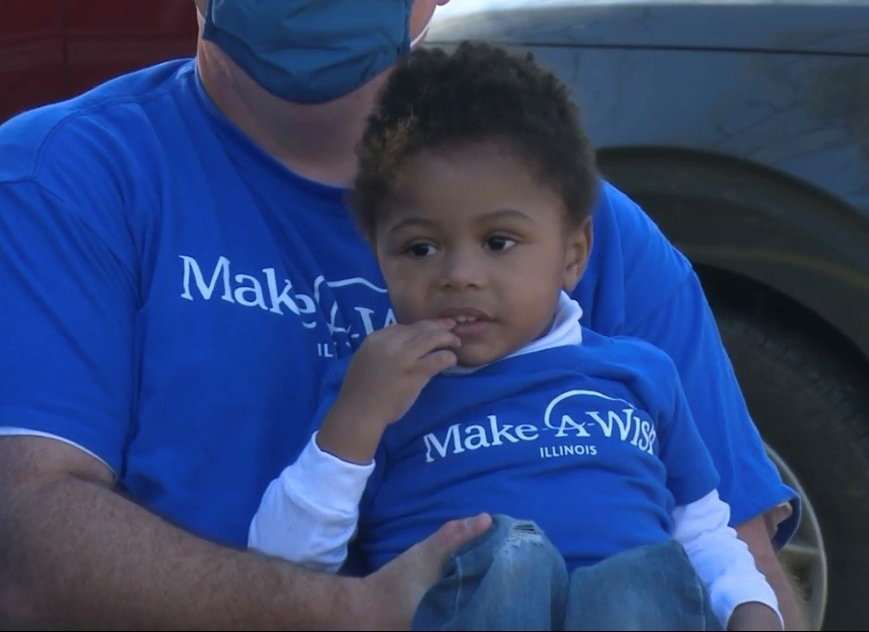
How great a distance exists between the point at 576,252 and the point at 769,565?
1.76 ft

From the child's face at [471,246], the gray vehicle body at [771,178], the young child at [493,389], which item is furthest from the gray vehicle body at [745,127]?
the child's face at [471,246]

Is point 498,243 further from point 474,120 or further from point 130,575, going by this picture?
point 130,575

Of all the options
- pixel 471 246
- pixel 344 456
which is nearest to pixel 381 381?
pixel 344 456

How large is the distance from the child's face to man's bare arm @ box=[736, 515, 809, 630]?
0.50 m

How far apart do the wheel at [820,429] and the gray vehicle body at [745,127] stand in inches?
3.3

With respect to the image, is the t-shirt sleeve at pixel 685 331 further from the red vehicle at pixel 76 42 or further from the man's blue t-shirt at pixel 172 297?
the red vehicle at pixel 76 42

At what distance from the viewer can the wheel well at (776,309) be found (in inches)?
139

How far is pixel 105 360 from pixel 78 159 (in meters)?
0.29

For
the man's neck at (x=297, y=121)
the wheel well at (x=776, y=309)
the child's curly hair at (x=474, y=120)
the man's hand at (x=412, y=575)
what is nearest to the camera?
the man's hand at (x=412, y=575)

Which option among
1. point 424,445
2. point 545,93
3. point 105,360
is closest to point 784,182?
point 545,93

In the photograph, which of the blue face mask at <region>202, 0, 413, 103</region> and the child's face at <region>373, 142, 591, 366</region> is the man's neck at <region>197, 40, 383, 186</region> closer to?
the blue face mask at <region>202, 0, 413, 103</region>

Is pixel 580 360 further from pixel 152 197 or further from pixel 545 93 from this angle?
pixel 152 197

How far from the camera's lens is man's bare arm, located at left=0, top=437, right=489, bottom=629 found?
1.97 meters

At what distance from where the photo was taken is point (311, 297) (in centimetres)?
230
